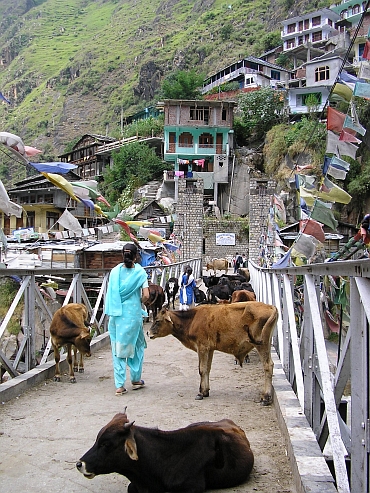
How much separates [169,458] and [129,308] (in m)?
2.93

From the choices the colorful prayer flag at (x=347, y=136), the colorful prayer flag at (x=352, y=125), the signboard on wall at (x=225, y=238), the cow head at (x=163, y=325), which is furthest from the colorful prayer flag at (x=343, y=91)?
the signboard on wall at (x=225, y=238)

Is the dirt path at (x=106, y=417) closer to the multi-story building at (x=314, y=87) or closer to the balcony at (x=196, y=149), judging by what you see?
the balcony at (x=196, y=149)

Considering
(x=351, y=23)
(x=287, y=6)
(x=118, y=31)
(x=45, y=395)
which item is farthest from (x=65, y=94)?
(x=45, y=395)

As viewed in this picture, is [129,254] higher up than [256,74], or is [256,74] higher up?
[256,74]

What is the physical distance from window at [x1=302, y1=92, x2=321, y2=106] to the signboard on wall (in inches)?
626

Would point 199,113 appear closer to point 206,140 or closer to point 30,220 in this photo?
point 206,140

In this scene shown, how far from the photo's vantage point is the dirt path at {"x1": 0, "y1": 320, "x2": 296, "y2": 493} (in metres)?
3.62

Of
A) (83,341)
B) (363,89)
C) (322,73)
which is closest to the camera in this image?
(83,341)

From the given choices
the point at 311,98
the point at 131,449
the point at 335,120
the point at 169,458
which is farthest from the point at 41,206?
the point at 131,449

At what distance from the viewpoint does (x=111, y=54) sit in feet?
341

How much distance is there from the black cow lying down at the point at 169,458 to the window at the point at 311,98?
140 feet

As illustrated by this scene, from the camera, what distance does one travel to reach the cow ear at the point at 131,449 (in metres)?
3.13

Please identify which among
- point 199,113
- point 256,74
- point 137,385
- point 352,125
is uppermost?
point 256,74

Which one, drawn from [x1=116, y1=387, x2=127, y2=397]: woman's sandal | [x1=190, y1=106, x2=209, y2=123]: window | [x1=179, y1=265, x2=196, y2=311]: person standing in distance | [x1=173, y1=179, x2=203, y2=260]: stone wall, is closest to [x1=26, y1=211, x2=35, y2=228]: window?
[x1=173, y1=179, x2=203, y2=260]: stone wall
